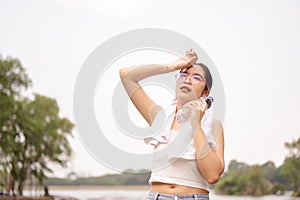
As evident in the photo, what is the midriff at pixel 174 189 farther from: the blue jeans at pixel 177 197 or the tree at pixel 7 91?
the tree at pixel 7 91

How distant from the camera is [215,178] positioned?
3.55 ft

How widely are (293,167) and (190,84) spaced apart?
11.0 metres

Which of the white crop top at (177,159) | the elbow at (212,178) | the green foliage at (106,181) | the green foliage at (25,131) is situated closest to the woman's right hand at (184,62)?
the white crop top at (177,159)

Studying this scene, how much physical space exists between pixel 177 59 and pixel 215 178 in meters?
0.31

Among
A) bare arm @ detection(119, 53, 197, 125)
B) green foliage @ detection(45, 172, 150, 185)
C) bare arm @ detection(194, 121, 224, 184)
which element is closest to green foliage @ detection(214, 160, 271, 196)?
green foliage @ detection(45, 172, 150, 185)

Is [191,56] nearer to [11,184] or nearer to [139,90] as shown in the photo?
[139,90]

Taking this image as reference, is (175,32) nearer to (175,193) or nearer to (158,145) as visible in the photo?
(158,145)

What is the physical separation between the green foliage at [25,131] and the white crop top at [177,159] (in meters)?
8.51

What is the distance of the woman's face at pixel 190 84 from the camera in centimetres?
119

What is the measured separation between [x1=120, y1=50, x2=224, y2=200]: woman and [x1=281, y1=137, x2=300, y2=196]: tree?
10.2 m

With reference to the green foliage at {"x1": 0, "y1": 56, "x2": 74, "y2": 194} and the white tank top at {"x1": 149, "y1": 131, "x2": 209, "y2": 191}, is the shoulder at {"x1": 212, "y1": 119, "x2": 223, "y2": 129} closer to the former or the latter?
the white tank top at {"x1": 149, "y1": 131, "x2": 209, "y2": 191}

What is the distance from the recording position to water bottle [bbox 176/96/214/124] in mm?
1140

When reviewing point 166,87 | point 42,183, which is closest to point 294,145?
point 42,183

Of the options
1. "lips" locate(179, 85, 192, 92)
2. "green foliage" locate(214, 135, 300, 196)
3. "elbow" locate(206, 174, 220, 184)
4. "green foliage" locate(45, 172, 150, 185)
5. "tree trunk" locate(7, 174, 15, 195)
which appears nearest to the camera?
"elbow" locate(206, 174, 220, 184)
